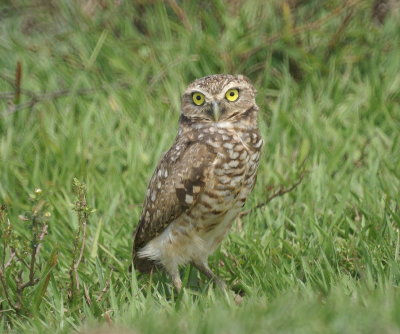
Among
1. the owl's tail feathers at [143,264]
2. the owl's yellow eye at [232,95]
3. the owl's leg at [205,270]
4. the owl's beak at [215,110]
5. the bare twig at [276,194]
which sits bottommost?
the owl's leg at [205,270]

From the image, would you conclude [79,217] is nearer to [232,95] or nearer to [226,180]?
[226,180]

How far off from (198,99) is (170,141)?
5.21 feet

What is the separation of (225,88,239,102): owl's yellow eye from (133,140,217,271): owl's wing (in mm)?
325

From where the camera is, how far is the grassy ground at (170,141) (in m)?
4.10

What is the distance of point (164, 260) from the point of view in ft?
16.1

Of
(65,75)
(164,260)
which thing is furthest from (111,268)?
(65,75)

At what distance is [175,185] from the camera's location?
4.67m

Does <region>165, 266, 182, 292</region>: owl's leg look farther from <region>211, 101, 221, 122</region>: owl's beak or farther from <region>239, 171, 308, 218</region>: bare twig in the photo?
<region>211, 101, 221, 122</region>: owl's beak

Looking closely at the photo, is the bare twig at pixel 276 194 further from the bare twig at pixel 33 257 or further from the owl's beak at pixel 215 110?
the bare twig at pixel 33 257

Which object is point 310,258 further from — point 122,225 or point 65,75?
point 65,75

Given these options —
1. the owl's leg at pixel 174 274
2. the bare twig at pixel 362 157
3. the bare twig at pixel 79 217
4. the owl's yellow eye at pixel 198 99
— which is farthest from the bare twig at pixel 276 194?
the bare twig at pixel 79 217

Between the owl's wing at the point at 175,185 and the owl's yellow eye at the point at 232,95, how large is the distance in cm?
32

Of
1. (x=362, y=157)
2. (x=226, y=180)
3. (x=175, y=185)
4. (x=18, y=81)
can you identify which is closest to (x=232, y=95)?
(x=226, y=180)

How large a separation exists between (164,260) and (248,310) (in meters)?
1.49
